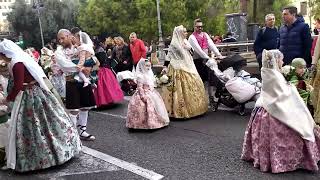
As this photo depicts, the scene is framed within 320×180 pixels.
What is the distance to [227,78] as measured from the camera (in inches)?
322

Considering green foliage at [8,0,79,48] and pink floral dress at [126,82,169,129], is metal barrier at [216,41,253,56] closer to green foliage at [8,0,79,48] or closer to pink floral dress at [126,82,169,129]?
pink floral dress at [126,82,169,129]

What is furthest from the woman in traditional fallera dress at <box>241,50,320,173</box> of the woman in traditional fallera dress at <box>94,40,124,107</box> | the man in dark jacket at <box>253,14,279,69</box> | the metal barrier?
the metal barrier

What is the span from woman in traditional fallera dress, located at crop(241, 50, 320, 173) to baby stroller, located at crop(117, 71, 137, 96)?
7027mm

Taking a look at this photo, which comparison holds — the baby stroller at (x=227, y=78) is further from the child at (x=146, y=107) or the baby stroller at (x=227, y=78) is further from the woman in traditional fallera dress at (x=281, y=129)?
the woman in traditional fallera dress at (x=281, y=129)

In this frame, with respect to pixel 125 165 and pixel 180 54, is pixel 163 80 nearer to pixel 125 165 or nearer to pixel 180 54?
pixel 180 54

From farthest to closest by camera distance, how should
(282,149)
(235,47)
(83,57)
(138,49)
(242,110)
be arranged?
(235,47) → (138,49) → (242,110) → (83,57) → (282,149)

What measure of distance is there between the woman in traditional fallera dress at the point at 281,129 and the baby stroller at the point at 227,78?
292 centimetres

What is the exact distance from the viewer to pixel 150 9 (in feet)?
105

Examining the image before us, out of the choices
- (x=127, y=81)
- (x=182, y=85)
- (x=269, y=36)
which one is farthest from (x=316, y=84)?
(x=127, y=81)

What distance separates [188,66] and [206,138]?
2.00m

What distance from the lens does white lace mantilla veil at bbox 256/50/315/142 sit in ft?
15.7

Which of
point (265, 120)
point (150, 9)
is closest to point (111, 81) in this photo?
point (265, 120)

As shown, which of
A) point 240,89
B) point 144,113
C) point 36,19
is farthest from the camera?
point 36,19

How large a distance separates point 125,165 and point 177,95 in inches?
107
